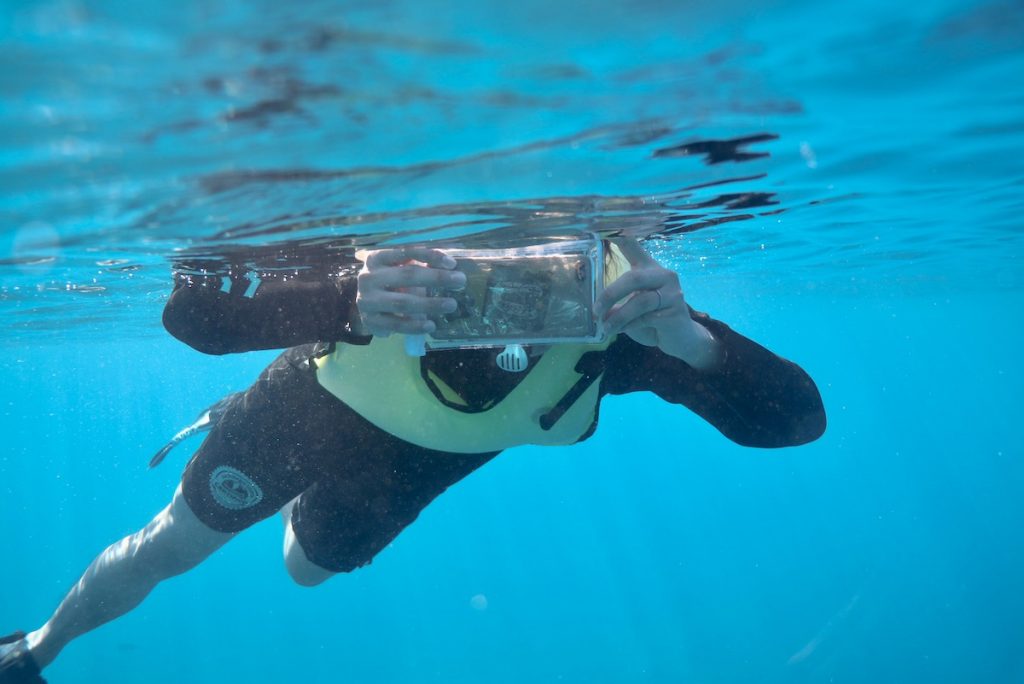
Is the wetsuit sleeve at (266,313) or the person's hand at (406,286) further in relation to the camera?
the wetsuit sleeve at (266,313)

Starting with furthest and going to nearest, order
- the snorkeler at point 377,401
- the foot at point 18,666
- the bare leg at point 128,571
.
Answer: the foot at point 18,666
the bare leg at point 128,571
the snorkeler at point 377,401

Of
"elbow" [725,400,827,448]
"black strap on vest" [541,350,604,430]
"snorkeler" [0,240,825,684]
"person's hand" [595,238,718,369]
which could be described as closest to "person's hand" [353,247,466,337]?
"snorkeler" [0,240,825,684]

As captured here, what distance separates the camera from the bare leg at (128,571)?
19.5 feet

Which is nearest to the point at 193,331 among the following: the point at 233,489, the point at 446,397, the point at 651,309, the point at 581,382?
the point at 446,397

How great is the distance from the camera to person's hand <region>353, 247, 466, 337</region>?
3535 mm

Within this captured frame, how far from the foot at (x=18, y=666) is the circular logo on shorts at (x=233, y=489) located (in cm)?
290

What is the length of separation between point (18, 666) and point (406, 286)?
6.08m

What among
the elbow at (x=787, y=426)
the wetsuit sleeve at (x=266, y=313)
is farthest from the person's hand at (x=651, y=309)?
the wetsuit sleeve at (x=266, y=313)

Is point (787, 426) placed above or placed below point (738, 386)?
below

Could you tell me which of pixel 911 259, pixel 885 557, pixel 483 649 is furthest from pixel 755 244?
pixel 885 557

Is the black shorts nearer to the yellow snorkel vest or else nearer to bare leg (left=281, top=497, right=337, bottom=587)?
the yellow snorkel vest

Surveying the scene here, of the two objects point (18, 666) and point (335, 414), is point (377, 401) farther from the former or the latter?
point (18, 666)

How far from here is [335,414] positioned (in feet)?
17.4

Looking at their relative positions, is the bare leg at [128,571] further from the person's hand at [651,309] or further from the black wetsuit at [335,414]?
the person's hand at [651,309]
